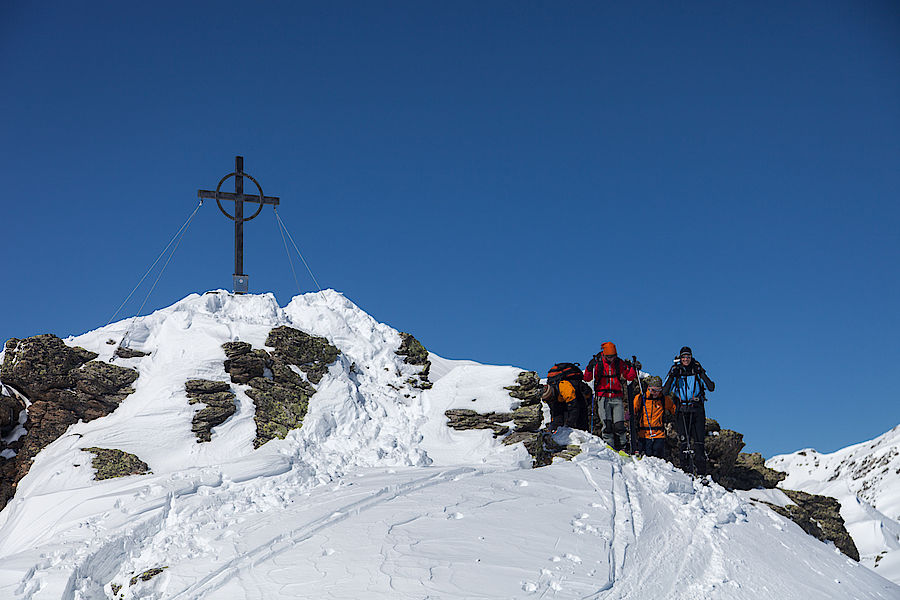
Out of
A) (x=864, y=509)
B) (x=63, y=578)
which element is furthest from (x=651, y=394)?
(x=864, y=509)

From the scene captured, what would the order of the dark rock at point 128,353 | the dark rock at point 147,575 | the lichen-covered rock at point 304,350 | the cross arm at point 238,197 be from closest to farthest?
the dark rock at point 147,575 → the dark rock at point 128,353 → the lichen-covered rock at point 304,350 → the cross arm at point 238,197

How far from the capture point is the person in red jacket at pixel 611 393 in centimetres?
1459

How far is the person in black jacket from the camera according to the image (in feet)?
47.3

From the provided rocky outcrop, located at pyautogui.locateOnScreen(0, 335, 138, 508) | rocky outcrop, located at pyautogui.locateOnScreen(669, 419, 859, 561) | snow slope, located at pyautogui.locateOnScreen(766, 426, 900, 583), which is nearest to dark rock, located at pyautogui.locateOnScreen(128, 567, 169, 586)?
rocky outcrop, located at pyautogui.locateOnScreen(0, 335, 138, 508)

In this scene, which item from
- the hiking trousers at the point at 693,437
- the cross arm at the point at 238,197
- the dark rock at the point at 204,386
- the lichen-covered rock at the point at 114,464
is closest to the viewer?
the lichen-covered rock at the point at 114,464

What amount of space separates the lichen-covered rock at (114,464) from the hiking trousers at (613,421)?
373 inches

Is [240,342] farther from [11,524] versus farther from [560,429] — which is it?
[560,429]

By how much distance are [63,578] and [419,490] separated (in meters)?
5.23

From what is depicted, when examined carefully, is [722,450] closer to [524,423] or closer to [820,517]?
[820,517]

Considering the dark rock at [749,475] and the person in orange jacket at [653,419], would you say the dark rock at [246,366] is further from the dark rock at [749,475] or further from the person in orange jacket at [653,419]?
the dark rock at [749,475]

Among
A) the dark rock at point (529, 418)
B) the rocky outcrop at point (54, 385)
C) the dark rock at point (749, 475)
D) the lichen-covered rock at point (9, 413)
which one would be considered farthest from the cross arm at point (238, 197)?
the dark rock at point (749, 475)

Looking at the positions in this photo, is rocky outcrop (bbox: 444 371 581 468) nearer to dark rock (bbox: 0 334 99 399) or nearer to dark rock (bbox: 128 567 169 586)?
dark rock (bbox: 128 567 169 586)

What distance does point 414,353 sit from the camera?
19.1 m

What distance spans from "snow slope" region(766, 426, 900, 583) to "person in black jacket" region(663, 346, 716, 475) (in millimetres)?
24818
